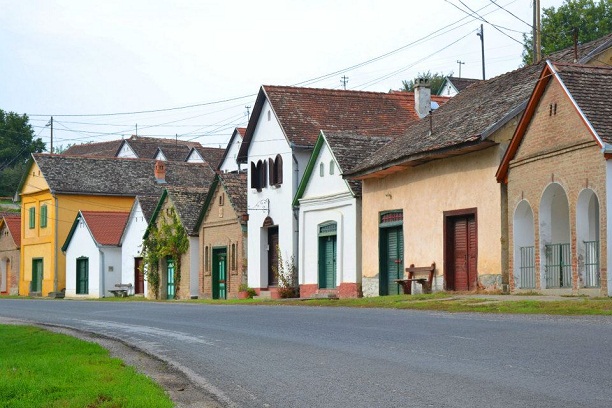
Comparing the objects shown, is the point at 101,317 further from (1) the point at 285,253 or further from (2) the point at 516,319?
(1) the point at 285,253

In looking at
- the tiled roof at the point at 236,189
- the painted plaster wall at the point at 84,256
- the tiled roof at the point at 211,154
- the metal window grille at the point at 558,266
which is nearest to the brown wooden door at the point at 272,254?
the tiled roof at the point at 236,189

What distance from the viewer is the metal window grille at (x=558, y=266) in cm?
2613

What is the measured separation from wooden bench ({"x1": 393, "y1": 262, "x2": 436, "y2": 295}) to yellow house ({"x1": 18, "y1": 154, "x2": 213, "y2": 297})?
35437 mm

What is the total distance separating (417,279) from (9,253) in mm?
49191

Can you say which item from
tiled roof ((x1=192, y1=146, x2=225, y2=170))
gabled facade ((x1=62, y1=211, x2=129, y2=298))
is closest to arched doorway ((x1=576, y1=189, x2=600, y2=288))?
gabled facade ((x1=62, y1=211, x2=129, y2=298))

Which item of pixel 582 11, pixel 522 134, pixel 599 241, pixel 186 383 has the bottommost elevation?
pixel 186 383

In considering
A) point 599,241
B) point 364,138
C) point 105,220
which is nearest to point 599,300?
point 599,241

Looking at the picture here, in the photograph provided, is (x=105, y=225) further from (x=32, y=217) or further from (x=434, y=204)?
(x=434, y=204)

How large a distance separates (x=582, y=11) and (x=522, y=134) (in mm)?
46008

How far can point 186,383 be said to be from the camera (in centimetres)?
1277

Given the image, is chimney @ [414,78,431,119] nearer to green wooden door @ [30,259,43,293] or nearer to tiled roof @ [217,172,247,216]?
tiled roof @ [217,172,247,216]

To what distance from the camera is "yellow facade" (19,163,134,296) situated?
2650 inches

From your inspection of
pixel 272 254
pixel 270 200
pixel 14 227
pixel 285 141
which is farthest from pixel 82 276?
pixel 285 141

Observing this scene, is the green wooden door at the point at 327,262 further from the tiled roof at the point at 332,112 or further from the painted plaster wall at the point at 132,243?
the painted plaster wall at the point at 132,243
